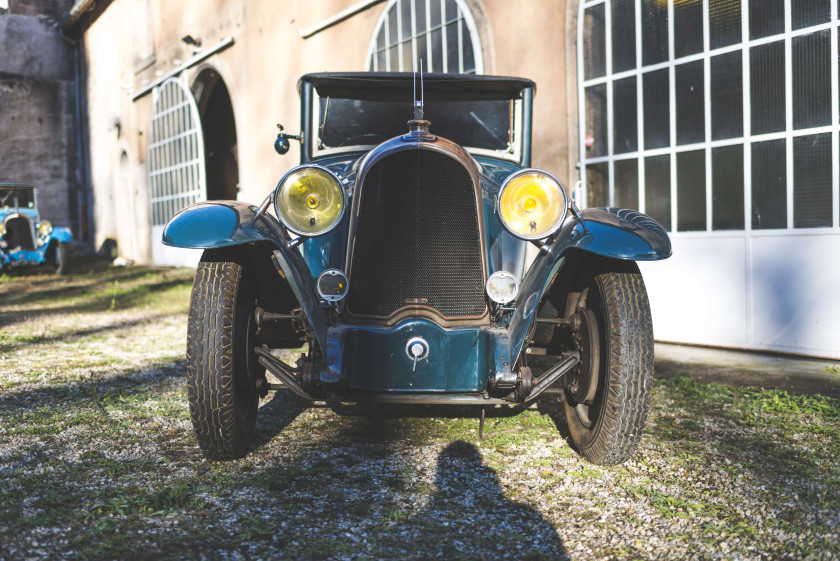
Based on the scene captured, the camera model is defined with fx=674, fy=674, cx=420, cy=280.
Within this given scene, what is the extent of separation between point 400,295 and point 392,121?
123 cm

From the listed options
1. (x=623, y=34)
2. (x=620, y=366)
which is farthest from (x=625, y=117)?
(x=620, y=366)

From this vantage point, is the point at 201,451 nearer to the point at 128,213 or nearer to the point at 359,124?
the point at 359,124

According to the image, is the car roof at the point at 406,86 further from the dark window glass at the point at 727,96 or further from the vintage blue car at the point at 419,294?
the dark window glass at the point at 727,96

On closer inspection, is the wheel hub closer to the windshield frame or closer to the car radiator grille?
the car radiator grille

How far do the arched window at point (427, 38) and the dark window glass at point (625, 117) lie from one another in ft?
4.69

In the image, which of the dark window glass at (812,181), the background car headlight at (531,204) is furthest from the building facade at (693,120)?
the background car headlight at (531,204)

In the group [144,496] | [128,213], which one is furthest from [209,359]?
[128,213]

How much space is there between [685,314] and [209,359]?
3363mm

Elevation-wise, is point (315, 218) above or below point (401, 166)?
below

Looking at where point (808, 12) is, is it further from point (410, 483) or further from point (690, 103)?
point (410, 483)

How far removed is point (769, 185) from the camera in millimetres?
4043

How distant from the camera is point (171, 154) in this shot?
12.4 metres

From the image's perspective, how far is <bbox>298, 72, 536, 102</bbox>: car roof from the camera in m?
3.20

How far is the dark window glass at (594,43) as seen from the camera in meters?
4.93
